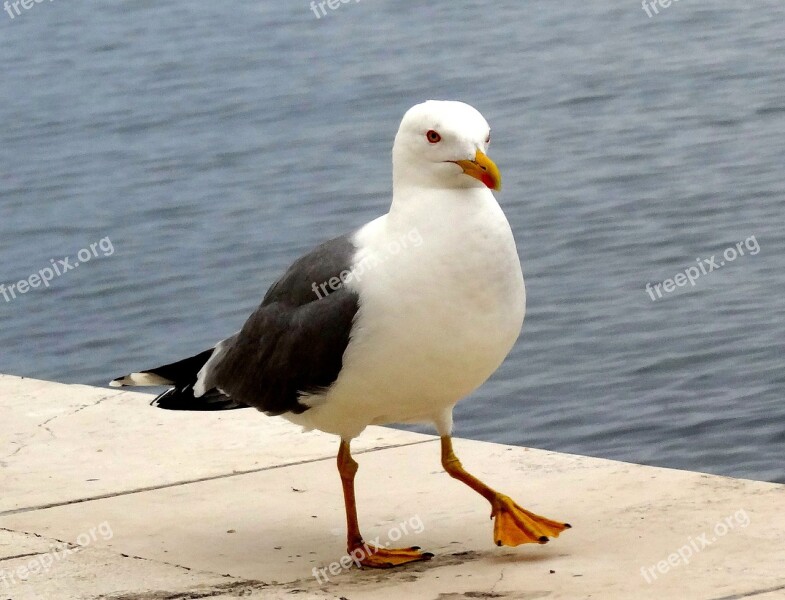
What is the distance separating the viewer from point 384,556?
5758 millimetres

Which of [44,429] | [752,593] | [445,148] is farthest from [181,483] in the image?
[752,593]

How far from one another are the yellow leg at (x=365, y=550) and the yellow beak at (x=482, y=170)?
3.85ft

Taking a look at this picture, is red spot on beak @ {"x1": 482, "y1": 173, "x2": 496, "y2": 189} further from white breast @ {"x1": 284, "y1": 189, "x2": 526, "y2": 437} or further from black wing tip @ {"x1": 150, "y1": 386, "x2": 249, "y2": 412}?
black wing tip @ {"x1": 150, "y1": 386, "x2": 249, "y2": 412}

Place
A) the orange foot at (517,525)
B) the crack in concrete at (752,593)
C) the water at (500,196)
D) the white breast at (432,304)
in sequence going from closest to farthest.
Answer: the crack in concrete at (752,593)
the white breast at (432,304)
the orange foot at (517,525)
the water at (500,196)

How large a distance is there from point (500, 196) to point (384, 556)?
25.0 feet

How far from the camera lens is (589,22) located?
19359 millimetres

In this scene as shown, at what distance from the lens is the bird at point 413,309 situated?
5.39 m

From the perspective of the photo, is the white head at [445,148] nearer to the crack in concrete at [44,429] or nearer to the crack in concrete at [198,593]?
the crack in concrete at [198,593]

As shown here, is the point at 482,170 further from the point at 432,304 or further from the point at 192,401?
the point at 192,401

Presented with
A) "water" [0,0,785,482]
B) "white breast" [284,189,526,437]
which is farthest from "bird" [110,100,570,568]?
"water" [0,0,785,482]

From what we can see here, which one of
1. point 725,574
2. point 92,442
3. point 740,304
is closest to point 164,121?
point 740,304

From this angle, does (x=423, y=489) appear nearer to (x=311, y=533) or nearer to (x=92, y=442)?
(x=311, y=533)

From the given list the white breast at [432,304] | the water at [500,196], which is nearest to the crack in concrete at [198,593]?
the white breast at [432,304]

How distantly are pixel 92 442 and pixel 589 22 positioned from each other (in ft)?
42.6
